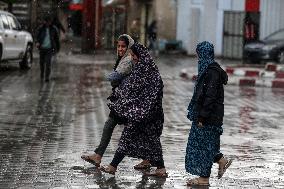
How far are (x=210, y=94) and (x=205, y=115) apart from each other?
222 millimetres

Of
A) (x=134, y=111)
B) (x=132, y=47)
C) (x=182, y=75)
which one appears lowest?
(x=182, y=75)

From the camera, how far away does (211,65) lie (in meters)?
9.52

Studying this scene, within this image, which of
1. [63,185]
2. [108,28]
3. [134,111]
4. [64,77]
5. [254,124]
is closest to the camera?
[63,185]

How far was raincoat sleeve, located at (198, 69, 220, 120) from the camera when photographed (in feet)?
30.8

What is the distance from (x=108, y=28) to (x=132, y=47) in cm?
3113

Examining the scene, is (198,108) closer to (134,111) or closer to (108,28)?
(134,111)

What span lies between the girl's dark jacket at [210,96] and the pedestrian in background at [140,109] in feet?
2.18

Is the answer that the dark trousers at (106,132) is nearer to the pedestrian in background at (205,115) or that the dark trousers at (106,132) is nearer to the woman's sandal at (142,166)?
the woman's sandal at (142,166)

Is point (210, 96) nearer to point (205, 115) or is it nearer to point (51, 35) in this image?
point (205, 115)

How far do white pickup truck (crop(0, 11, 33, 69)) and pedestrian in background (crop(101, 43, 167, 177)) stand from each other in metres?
15.6

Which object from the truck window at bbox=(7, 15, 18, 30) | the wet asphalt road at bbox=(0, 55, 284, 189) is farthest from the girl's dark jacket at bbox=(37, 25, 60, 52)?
the truck window at bbox=(7, 15, 18, 30)

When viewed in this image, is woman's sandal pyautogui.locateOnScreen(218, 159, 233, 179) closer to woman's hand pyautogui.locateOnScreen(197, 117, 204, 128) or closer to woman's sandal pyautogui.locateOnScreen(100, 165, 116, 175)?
woman's hand pyautogui.locateOnScreen(197, 117, 204, 128)

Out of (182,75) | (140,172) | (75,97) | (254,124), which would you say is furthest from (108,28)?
(140,172)

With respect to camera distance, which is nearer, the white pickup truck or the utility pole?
the white pickup truck
